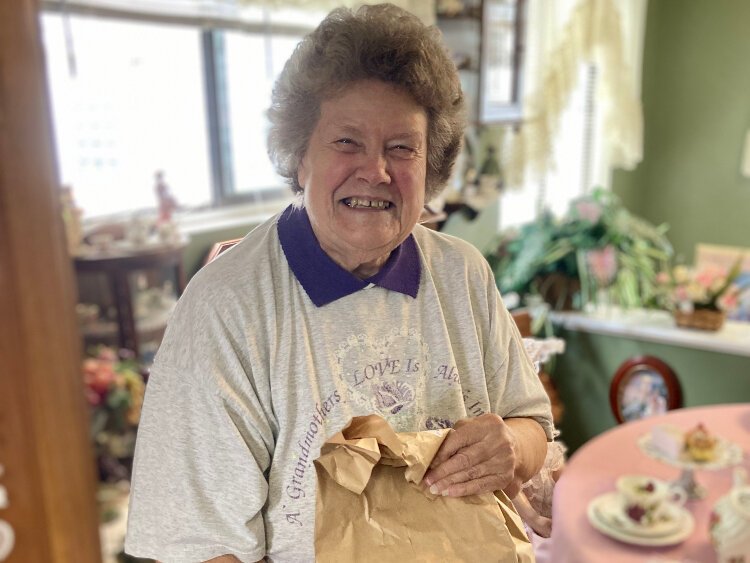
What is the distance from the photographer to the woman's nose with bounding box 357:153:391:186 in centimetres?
69

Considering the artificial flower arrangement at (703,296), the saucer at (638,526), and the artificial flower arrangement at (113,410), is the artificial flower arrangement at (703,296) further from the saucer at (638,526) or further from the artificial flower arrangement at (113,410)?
the artificial flower arrangement at (113,410)

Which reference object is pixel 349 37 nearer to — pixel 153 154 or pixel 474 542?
pixel 474 542

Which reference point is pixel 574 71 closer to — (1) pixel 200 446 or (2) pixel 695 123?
(2) pixel 695 123

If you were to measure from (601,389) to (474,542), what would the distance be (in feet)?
5.45

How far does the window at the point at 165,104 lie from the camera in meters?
1.57

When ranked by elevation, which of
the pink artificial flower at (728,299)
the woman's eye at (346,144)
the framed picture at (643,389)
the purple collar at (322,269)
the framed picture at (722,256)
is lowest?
the framed picture at (643,389)

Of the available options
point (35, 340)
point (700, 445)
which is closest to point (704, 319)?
point (700, 445)

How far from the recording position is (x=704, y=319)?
2.06 m

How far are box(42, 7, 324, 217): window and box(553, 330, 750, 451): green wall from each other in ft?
3.63

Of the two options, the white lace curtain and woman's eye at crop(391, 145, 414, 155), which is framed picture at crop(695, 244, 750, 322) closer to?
the white lace curtain

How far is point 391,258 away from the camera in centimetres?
76

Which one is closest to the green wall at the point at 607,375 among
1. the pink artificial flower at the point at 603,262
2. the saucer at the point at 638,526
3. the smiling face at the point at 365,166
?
the pink artificial flower at the point at 603,262

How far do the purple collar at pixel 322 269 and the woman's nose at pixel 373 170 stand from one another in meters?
0.09

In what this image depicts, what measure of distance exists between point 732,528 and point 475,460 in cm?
72
